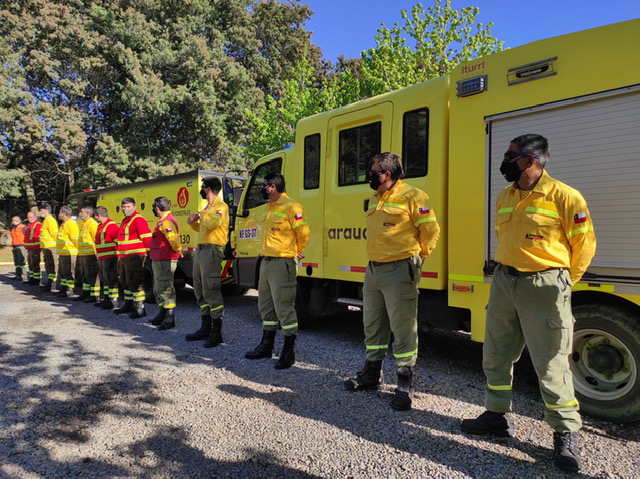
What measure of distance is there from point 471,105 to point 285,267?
228 centimetres

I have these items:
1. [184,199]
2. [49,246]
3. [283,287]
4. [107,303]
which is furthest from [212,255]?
[49,246]

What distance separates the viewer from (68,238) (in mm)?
8805

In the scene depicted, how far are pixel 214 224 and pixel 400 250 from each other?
2.54 m

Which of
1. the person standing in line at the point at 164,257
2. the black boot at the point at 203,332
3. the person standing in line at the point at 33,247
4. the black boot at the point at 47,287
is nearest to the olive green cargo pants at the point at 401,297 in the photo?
the black boot at the point at 203,332

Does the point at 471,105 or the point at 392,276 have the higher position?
the point at 471,105

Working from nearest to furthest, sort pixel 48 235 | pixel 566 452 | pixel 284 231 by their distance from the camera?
pixel 566 452, pixel 284 231, pixel 48 235

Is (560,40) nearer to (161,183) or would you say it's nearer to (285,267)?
(285,267)

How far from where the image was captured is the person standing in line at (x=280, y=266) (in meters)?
4.21

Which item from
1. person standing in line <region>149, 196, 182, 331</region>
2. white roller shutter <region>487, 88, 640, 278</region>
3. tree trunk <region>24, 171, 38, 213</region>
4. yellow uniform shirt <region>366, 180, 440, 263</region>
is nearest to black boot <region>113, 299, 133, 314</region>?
person standing in line <region>149, 196, 182, 331</region>

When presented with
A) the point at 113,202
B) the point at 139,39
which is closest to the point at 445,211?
the point at 113,202

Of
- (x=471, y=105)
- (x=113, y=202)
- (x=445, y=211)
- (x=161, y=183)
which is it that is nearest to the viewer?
(x=471, y=105)

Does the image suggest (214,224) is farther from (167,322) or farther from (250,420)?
(250,420)

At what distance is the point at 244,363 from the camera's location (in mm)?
4320

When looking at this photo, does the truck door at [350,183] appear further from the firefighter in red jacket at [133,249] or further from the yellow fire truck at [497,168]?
the firefighter in red jacket at [133,249]
